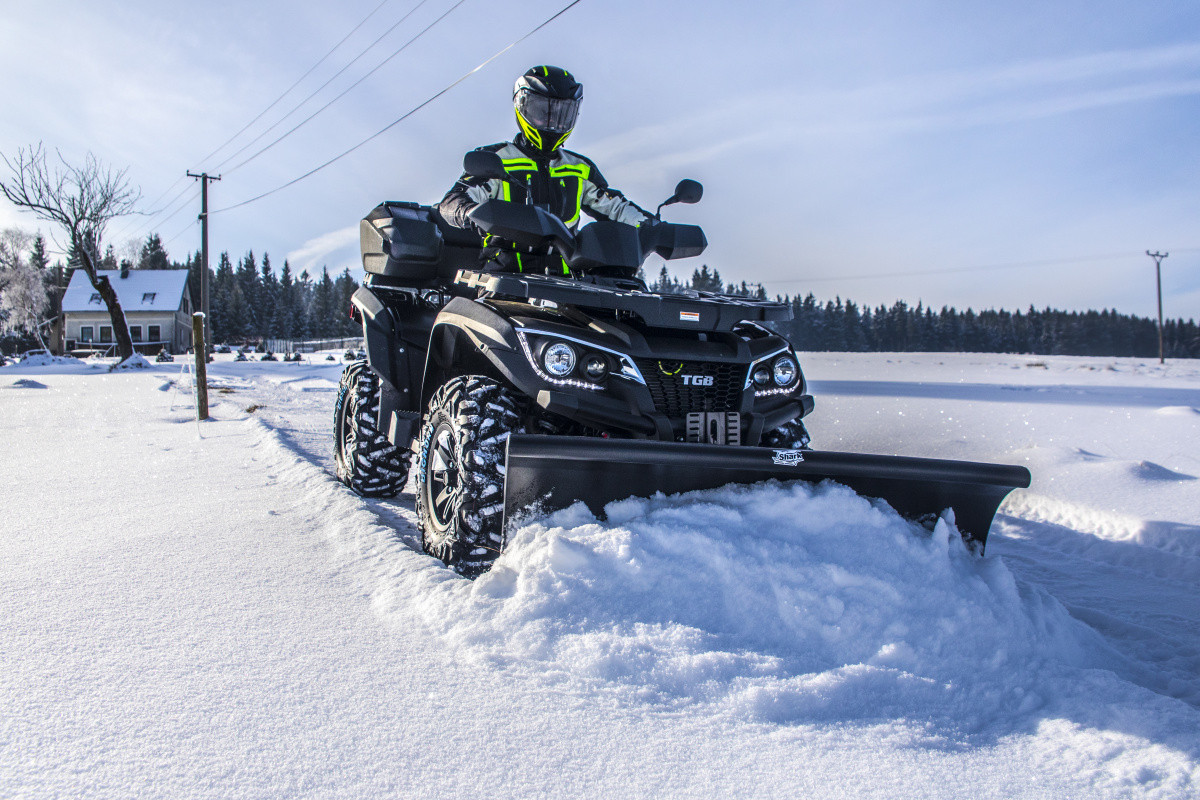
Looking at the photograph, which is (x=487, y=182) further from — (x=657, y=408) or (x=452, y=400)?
(x=657, y=408)

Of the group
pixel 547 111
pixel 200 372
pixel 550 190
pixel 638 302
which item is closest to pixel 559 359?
pixel 638 302

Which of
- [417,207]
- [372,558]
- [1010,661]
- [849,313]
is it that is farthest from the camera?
[849,313]

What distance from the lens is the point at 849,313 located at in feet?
276

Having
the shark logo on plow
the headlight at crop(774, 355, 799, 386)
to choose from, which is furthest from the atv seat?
the shark logo on plow

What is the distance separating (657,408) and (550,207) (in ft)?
5.11

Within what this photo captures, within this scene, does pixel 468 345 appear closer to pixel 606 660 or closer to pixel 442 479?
pixel 442 479

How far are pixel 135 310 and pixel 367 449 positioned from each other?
6432 cm

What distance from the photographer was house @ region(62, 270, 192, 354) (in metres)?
56.4

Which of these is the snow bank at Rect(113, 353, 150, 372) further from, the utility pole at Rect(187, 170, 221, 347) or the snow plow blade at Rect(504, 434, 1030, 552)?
the snow plow blade at Rect(504, 434, 1030, 552)

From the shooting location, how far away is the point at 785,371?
2965 millimetres

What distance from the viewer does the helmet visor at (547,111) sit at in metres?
3.46

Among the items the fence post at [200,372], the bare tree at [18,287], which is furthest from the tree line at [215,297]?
the fence post at [200,372]

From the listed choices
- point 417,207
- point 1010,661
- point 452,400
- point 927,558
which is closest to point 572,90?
point 417,207

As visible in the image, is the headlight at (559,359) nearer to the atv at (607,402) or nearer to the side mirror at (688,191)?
the atv at (607,402)
